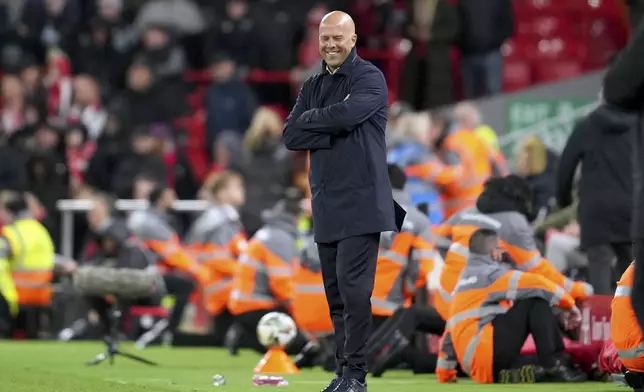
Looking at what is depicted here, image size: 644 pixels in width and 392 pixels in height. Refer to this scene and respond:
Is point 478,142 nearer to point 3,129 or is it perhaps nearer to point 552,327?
point 552,327

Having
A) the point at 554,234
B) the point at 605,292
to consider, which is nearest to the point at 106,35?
the point at 554,234

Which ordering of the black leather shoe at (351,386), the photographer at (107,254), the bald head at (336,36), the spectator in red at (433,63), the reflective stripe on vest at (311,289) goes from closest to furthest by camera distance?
the black leather shoe at (351,386) → the bald head at (336,36) → the reflective stripe on vest at (311,289) → the photographer at (107,254) → the spectator in red at (433,63)

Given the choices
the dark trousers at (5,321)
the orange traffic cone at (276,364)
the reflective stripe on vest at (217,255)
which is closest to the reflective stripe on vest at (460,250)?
the orange traffic cone at (276,364)

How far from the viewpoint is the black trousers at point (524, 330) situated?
472 inches

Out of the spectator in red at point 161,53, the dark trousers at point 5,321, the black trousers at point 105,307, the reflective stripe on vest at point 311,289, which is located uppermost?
the spectator in red at point 161,53

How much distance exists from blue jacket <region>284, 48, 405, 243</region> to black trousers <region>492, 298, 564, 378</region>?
78.1 inches

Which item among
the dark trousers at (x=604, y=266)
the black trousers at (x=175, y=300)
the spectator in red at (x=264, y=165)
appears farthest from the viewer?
the spectator in red at (x=264, y=165)

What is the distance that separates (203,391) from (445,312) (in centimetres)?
277

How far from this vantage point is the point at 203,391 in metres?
11.5

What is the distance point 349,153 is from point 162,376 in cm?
430

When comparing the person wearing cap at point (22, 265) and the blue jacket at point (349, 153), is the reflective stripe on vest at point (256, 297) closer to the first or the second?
the person wearing cap at point (22, 265)

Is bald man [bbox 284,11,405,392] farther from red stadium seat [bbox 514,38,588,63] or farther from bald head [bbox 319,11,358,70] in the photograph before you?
red stadium seat [bbox 514,38,588,63]

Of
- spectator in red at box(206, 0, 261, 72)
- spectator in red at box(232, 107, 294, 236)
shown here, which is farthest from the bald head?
spectator in red at box(206, 0, 261, 72)

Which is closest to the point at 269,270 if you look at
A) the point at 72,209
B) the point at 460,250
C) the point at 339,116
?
the point at 460,250
